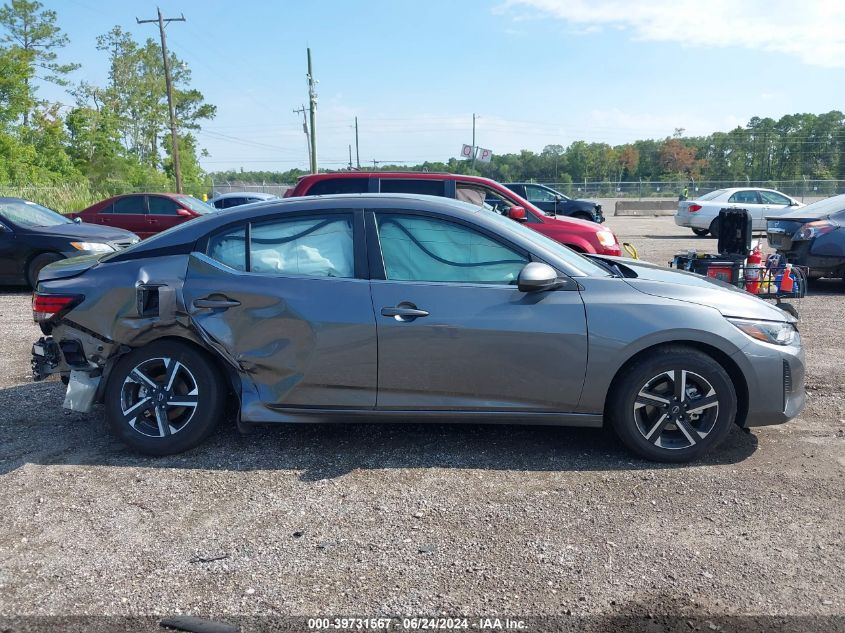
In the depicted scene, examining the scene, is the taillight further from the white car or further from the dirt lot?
the white car

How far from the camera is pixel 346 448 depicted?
185 inches

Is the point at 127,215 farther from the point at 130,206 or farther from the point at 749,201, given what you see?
the point at 749,201

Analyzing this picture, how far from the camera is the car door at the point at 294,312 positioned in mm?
4352

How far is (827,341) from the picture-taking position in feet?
25.2

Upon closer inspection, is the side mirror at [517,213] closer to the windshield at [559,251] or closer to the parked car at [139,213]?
the windshield at [559,251]

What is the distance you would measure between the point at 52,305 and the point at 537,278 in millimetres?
3072

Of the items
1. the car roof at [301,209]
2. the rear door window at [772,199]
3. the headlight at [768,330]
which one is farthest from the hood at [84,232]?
the rear door window at [772,199]

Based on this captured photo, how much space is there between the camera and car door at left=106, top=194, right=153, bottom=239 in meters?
17.0

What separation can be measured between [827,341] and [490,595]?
20.4ft

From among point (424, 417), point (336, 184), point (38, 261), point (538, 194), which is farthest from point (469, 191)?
point (538, 194)

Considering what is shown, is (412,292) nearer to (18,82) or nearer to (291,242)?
(291,242)

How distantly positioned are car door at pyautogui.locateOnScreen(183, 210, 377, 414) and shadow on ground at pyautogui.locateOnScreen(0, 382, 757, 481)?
365 mm

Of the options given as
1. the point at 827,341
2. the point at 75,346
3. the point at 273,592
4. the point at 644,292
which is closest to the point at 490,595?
the point at 273,592

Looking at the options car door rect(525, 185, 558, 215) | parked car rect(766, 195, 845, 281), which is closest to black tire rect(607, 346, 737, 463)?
parked car rect(766, 195, 845, 281)
